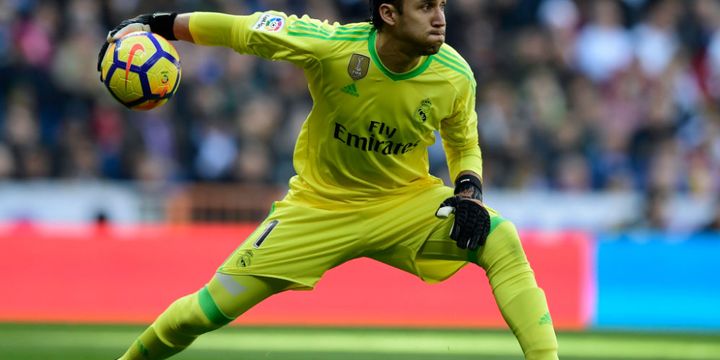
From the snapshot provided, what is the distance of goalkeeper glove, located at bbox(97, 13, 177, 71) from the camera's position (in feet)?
22.3

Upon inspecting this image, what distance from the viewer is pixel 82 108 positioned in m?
14.9

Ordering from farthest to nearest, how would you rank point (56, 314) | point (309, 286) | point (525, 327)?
point (56, 314), point (309, 286), point (525, 327)

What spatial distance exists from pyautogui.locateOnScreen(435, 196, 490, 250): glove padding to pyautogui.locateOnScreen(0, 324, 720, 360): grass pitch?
2.93m

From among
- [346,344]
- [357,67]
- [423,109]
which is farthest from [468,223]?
[346,344]

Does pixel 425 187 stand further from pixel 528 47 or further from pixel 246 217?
pixel 528 47

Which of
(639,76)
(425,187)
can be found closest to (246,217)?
(639,76)

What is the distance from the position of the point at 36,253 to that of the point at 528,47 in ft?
23.5

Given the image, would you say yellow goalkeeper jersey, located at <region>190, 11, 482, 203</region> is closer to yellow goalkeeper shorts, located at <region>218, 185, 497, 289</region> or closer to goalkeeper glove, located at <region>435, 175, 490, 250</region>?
yellow goalkeeper shorts, located at <region>218, 185, 497, 289</region>

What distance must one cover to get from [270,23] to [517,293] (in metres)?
1.85

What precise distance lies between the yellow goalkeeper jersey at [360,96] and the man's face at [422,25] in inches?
8.2

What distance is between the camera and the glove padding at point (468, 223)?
21.6 feet

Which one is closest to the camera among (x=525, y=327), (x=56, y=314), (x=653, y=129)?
(x=525, y=327)

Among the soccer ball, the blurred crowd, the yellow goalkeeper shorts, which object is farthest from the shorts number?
the blurred crowd

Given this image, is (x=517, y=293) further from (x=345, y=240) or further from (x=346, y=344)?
(x=346, y=344)
